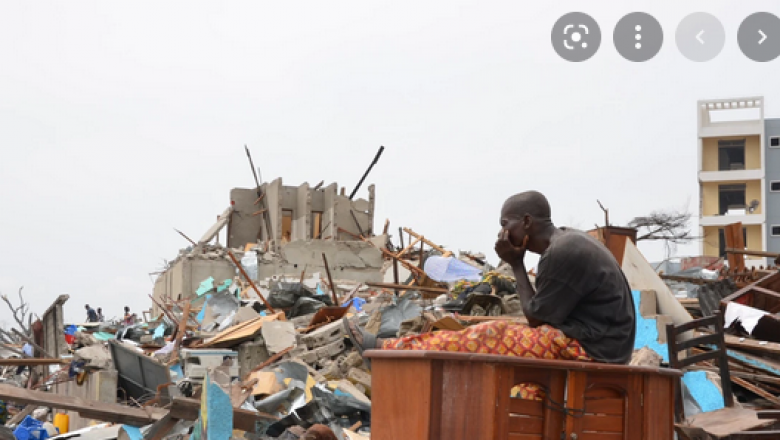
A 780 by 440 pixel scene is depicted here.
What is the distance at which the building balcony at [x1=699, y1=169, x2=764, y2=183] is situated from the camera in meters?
39.2

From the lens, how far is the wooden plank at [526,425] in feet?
11.0

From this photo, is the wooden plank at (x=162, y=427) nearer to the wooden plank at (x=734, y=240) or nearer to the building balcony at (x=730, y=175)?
the wooden plank at (x=734, y=240)

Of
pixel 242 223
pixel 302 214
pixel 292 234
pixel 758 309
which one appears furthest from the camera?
pixel 242 223

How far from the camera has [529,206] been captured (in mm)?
3834

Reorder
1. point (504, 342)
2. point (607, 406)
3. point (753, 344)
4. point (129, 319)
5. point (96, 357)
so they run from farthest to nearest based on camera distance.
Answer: point (129, 319)
point (96, 357)
point (753, 344)
point (504, 342)
point (607, 406)

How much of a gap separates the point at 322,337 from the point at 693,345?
5.32 meters

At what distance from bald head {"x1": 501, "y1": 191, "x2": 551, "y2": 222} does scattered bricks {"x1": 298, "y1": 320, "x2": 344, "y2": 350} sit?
7.34 m

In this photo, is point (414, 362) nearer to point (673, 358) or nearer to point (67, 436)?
point (673, 358)

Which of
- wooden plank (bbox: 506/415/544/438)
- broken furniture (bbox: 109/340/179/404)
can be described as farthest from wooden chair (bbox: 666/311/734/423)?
broken furniture (bbox: 109/340/179/404)

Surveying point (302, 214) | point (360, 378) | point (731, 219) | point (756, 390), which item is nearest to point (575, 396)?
point (756, 390)

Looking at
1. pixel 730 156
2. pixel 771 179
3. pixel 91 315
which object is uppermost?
pixel 730 156

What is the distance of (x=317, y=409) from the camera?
8.57 meters

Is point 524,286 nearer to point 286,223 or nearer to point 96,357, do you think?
point 96,357

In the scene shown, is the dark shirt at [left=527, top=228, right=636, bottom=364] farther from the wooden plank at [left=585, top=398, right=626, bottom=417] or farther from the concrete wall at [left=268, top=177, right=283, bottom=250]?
the concrete wall at [left=268, top=177, right=283, bottom=250]
